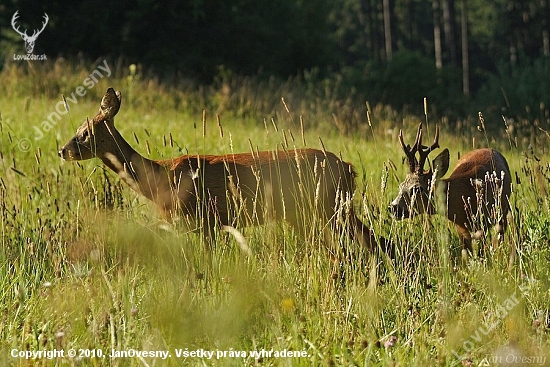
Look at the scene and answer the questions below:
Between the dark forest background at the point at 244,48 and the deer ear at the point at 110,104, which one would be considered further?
the dark forest background at the point at 244,48

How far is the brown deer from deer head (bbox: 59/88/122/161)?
1820 mm

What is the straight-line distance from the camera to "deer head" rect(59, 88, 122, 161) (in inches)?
198

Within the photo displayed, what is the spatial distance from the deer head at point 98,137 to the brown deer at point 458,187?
1.82 metres

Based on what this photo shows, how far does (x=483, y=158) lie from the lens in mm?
6281

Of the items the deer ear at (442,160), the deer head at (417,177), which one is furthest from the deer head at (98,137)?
the deer ear at (442,160)

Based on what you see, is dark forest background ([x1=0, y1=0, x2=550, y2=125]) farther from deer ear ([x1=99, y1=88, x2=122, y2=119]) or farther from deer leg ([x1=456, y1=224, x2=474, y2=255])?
deer ear ([x1=99, y1=88, x2=122, y2=119])

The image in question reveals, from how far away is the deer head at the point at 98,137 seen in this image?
16.5 ft

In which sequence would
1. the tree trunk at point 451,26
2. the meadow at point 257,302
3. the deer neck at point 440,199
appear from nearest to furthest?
1. the meadow at point 257,302
2. the deer neck at point 440,199
3. the tree trunk at point 451,26

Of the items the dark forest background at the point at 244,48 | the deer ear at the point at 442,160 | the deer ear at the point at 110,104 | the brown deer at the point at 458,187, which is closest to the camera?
the deer ear at the point at 110,104

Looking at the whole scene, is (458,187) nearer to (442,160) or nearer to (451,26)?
(442,160)

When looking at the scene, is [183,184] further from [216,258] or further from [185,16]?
[185,16]

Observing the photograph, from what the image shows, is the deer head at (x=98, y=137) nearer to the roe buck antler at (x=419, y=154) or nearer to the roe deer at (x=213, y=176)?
the roe deer at (x=213, y=176)

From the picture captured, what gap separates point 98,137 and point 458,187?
261 cm

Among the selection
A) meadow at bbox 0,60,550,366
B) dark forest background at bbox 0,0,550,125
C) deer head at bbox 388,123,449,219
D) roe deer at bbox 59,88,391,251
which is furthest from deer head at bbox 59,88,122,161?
dark forest background at bbox 0,0,550,125
